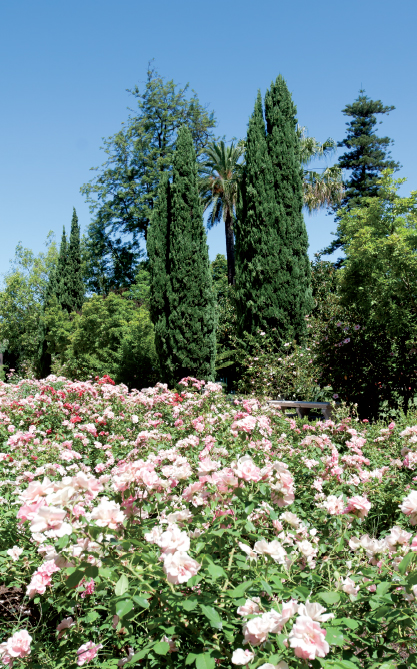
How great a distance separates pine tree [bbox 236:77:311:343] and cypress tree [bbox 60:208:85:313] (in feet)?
40.3

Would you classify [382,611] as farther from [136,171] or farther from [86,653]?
[136,171]

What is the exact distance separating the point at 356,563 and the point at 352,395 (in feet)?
19.6

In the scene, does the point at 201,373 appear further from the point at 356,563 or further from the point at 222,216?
the point at 222,216

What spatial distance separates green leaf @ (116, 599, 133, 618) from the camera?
3.81 feet

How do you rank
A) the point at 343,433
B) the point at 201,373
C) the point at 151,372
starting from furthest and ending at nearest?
the point at 151,372, the point at 201,373, the point at 343,433

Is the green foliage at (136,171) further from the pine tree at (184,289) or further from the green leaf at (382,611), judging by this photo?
the green leaf at (382,611)

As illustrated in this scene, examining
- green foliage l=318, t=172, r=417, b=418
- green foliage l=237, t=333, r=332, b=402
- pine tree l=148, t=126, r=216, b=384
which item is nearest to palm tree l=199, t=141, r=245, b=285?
pine tree l=148, t=126, r=216, b=384

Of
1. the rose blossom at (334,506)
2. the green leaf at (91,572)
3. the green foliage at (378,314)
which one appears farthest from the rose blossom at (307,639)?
the green foliage at (378,314)

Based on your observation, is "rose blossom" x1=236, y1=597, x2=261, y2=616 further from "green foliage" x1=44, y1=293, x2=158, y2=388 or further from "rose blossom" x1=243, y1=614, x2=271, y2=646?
"green foliage" x1=44, y1=293, x2=158, y2=388

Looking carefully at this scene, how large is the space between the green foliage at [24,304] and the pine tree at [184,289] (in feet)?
50.7

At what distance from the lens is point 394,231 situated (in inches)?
267

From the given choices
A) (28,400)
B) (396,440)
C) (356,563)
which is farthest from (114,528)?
(28,400)

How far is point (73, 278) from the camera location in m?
21.3

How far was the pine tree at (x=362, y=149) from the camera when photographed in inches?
964
